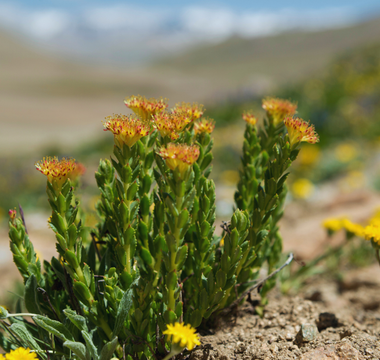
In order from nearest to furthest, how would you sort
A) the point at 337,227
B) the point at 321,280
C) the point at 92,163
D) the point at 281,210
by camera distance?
the point at 281,210, the point at 337,227, the point at 321,280, the point at 92,163

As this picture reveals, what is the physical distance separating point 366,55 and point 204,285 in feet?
77.1

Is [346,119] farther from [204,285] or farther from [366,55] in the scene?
[366,55]

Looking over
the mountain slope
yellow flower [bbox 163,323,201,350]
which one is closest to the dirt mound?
yellow flower [bbox 163,323,201,350]

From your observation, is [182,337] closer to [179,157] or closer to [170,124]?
[179,157]

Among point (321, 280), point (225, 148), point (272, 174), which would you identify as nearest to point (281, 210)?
point (272, 174)

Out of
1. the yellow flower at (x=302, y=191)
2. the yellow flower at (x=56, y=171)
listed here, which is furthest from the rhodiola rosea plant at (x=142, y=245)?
the yellow flower at (x=302, y=191)

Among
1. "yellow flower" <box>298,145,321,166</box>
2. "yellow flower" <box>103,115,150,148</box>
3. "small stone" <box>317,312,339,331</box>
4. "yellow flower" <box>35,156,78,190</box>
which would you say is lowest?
"small stone" <box>317,312,339,331</box>

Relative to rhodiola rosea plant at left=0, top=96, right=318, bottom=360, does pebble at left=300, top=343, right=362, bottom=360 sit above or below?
below

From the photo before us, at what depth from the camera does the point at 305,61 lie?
9856 centimetres

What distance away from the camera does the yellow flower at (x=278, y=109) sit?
6.47 ft

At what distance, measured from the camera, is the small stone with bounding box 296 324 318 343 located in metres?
1.77

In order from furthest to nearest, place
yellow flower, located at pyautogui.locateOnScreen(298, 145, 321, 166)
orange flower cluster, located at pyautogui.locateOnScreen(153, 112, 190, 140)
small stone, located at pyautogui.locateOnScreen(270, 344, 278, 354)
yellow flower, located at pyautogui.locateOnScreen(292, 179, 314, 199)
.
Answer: yellow flower, located at pyautogui.locateOnScreen(298, 145, 321, 166) < yellow flower, located at pyautogui.locateOnScreen(292, 179, 314, 199) < small stone, located at pyautogui.locateOnScreen(270, 344, 278, 354) < orange flower cluster, located at pyautogui.locateOnScreen(153, 112, 190, 140)

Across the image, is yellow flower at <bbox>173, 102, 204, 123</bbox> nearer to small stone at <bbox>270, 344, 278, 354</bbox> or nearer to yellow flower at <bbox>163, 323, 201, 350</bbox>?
yellow flower at <bbox>163, 323, 201, 350</bbox>

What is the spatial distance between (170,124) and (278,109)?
72 cm
